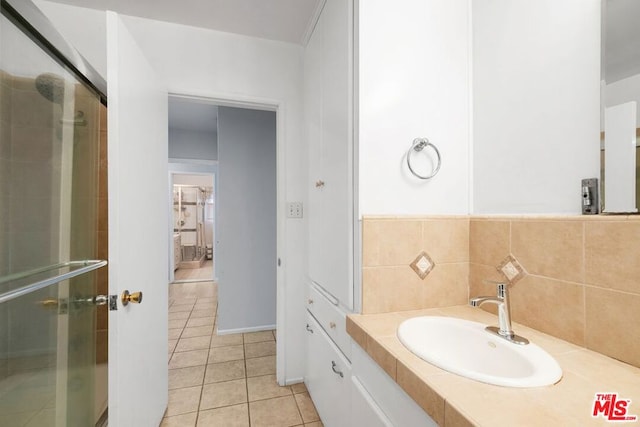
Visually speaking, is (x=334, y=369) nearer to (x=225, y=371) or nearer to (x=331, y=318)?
(x=331, y=318)

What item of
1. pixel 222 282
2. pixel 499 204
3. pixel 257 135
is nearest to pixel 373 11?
pixel 499 204

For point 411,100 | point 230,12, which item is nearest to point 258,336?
point 411,100

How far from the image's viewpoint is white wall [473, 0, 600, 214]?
0.86 m

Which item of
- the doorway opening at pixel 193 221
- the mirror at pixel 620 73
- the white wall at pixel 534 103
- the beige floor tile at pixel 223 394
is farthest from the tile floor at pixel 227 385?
the doorway opening at pixel 193 221

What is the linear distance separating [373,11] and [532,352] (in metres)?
1.31

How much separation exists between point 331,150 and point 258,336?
7.28 ft

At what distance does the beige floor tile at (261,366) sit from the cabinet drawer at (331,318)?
796 millimetres

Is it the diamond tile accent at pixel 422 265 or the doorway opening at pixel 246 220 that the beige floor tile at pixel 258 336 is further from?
the diamond tile accent at pixel 422 265

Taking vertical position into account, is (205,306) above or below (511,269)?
below

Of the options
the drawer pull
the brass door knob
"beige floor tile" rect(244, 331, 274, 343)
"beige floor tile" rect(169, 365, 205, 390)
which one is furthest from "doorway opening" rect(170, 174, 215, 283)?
the drawer pull

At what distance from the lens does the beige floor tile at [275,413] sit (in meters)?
1.61

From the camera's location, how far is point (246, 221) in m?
2.91

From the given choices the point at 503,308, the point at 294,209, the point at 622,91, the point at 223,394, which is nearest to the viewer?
the point at 622,91

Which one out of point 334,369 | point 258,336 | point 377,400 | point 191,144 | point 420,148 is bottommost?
point 258,336
